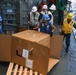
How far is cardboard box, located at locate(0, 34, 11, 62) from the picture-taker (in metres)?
5.43

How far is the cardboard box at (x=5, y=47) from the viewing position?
543 centimetres

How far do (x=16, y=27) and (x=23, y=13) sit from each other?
0.52m

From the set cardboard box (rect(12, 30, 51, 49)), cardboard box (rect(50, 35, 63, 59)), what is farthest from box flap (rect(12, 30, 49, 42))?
cardboard box (rect(50, 35, 63, 59))

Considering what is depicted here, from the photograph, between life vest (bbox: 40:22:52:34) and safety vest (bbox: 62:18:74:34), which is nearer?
life vest (bbox: 40:22:52:34)

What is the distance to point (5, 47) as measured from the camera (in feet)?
18.0

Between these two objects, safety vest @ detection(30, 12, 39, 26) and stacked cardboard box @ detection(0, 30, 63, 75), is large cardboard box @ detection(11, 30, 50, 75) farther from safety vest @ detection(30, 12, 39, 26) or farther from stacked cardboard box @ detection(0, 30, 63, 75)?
safety vest @ detection(30, 12, 39, 26)

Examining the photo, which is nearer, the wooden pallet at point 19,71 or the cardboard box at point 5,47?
the wooden pallet at point 19,71

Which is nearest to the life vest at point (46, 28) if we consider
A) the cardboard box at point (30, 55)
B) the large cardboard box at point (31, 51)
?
the large cardboard box at point (31, 51)

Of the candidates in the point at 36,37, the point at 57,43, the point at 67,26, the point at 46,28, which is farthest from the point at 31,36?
the point at 67,26

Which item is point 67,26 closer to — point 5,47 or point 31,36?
point 31,36

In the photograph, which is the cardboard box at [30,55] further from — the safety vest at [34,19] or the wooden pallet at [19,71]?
the safety vest at [34,19]

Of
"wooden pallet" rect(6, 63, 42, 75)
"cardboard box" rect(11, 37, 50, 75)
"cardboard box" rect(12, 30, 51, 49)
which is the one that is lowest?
"wooden pallet" rect(6, 63, 42, 75)

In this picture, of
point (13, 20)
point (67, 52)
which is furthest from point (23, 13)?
point (67, 52)

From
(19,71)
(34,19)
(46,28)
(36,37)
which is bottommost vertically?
(19,71)
